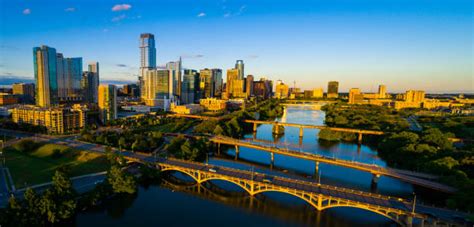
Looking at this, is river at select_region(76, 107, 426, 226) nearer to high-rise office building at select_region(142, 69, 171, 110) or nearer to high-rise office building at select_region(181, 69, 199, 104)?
high-rise office building at select_region(142, 69, 171, 110)

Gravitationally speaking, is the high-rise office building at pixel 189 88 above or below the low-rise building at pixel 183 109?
above

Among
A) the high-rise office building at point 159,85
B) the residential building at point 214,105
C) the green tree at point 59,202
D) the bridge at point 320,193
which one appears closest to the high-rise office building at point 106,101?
the bridge at point 320,193

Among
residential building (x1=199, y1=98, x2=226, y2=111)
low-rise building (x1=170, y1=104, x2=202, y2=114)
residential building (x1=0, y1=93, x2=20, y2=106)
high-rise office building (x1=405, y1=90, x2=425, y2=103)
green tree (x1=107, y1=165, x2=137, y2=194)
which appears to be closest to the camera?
green tree (x1=107, y1=165, x2=137, y2=194)

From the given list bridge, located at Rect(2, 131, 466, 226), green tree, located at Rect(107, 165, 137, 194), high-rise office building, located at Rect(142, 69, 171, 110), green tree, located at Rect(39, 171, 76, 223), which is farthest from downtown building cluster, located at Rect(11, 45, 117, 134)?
green tree, located at Rect(39, 171, 76, 223)

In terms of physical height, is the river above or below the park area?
below

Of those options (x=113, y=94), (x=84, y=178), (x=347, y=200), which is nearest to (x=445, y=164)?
(x=347, y=200)

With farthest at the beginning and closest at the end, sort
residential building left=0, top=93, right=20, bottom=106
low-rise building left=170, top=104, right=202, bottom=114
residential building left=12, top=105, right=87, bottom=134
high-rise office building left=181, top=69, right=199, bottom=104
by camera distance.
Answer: high-rise office building left=181, top=69, right=199, bottom=104
low-rise building left=170, top=104, right=202, bottom=114
residential building left=0, top=93, right=20, bottom=106
residential building left=12, top=105, right=87, bottom=134

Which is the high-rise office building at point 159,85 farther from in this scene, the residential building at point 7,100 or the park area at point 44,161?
the park area at point 44,161
